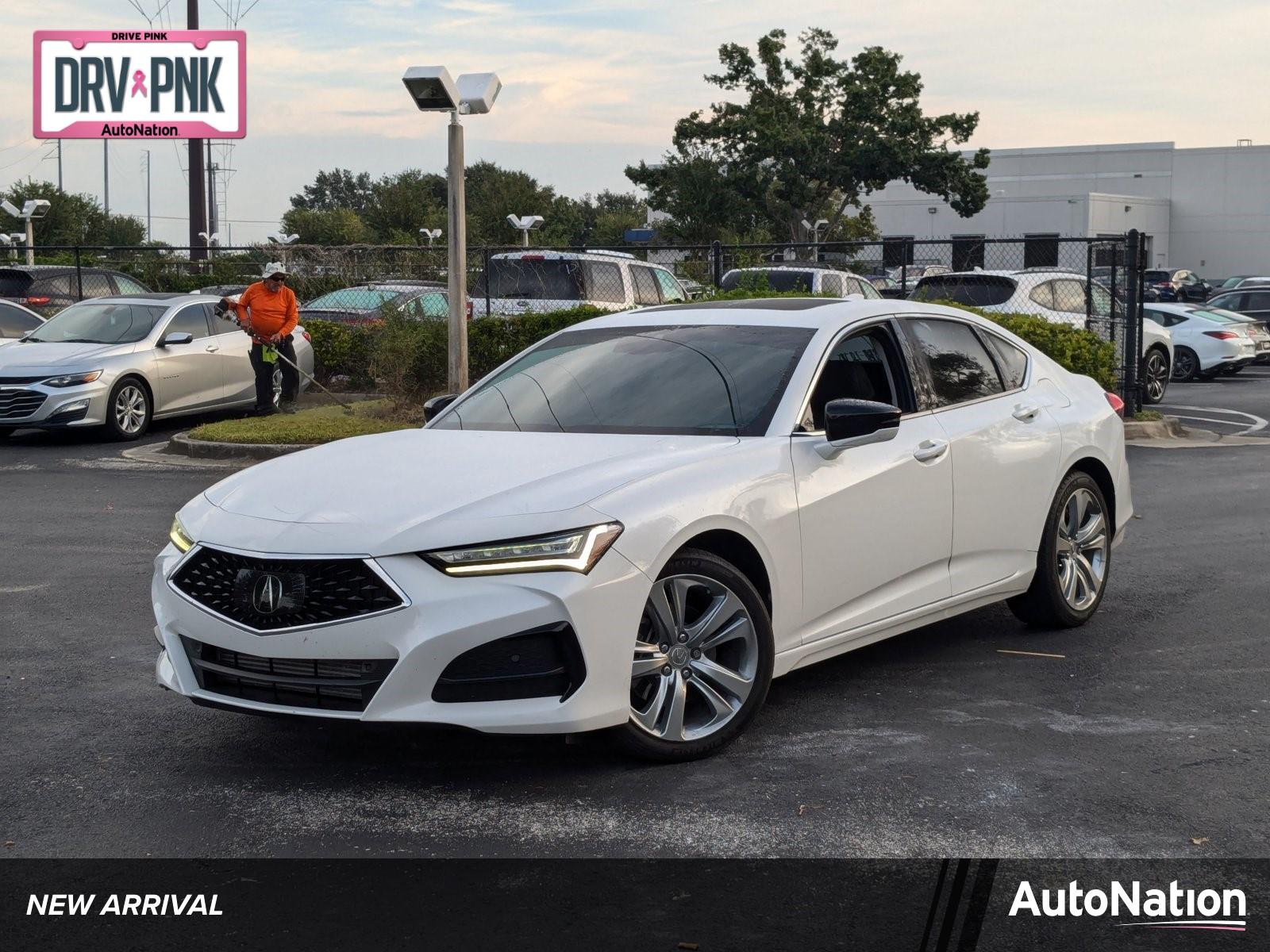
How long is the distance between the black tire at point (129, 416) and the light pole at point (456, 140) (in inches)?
136

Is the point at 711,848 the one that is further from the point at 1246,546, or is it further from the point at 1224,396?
the point at 1224,396

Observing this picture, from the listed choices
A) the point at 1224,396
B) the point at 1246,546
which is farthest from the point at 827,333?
the point at 1224,396

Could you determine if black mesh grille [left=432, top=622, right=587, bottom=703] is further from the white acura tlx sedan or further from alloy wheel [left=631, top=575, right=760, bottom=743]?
alloy wheel [left=631, top=575, right=760, bottom=743]

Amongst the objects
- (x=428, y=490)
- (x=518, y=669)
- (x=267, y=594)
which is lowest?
(x=518, y=669)

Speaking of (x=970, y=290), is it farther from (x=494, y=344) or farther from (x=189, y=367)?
(x=189, y=367)

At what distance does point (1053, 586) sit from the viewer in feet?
23.4

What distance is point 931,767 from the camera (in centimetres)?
522

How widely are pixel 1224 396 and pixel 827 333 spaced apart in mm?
18811

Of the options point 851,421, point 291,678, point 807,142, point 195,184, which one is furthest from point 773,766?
point 807,142

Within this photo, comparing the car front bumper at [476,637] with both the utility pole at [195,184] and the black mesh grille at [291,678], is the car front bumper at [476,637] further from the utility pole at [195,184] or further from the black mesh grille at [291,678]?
the utility pole at [195,184]

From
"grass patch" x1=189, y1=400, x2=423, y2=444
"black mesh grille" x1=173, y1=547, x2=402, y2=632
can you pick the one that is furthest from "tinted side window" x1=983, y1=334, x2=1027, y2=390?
"grass patch" x1=189, y1=400, x2=423, y2=444

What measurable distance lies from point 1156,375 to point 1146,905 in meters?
17.7

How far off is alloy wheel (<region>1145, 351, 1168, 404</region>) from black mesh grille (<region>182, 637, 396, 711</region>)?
17357mm

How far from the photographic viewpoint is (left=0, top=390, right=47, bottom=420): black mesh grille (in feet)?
52.3
